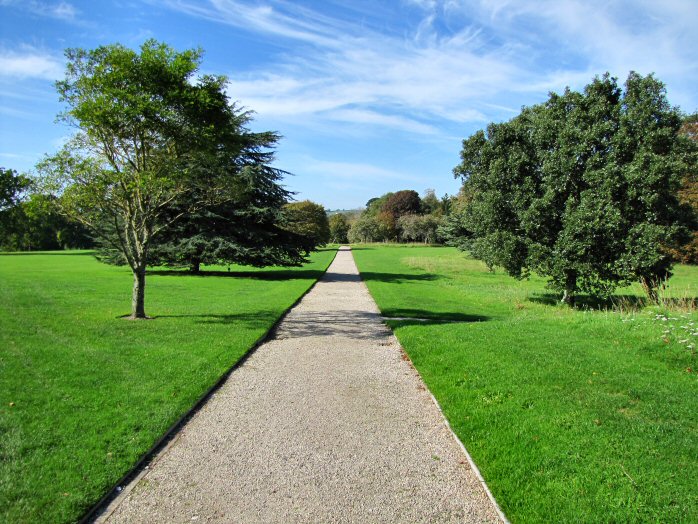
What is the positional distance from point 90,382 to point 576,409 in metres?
6.13

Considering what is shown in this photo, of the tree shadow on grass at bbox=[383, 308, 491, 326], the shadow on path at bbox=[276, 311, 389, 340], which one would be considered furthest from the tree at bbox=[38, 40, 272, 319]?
the tree shadow on grass at bbox=[383, 308, 491, 326]

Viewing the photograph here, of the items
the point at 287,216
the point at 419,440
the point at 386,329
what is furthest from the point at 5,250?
the point at 419,440

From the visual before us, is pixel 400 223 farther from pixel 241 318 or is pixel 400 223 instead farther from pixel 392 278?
pixel 241 318

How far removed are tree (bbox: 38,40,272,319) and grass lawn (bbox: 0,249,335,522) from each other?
80.5 inches

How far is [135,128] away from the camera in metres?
9.50

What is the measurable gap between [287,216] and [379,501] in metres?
22.3

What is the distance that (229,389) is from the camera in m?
6.18

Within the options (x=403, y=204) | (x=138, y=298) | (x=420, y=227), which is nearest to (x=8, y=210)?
(x=138, y=298)

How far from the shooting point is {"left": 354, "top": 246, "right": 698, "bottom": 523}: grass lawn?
11.5ft

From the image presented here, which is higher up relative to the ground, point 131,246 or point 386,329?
point 131,246

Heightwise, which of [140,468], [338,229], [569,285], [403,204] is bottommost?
[140,468]

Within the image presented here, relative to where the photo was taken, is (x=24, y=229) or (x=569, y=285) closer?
(x=569, y=285)

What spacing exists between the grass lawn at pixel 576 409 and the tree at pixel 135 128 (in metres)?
6.37

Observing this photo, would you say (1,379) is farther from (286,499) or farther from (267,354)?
(286,499)
